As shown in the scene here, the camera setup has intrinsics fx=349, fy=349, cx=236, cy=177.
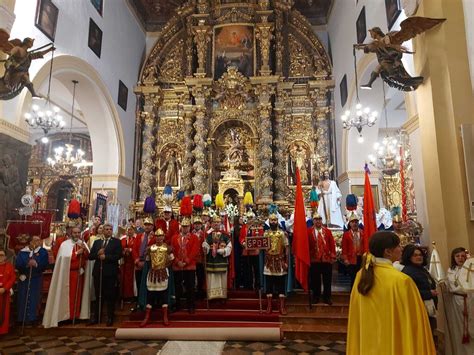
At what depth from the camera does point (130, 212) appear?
43.0ft

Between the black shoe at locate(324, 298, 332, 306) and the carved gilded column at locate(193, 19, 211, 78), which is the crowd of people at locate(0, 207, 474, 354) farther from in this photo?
the carved gilded column at locate(193, 19, 211, 78)

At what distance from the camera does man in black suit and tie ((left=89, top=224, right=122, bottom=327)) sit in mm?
5955

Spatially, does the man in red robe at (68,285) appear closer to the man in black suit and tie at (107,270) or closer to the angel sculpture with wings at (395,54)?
the man in black suit and tie at (107,270)

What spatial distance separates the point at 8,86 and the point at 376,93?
→ 9.33 meters

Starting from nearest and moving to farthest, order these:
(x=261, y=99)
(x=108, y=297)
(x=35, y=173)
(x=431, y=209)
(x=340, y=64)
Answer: (x=431, y=209) → (x=108, y=297) → (x=340, y=64) → (x=261, y=99) → (x=35, y=173)

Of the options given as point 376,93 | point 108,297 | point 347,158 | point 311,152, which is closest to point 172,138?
point 311,152

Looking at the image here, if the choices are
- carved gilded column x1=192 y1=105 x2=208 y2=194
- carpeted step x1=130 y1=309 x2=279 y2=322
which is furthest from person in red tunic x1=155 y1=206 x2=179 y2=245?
carved gilded column x1=192 y1=105 x2=208 y2=194

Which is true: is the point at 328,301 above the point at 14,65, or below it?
below

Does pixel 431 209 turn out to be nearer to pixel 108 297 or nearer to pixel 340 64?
pixel 108 297

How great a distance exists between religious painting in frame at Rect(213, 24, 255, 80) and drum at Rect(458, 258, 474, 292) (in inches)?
463

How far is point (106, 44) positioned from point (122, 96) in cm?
198

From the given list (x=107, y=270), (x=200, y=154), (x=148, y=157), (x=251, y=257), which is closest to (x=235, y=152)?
(x=200, y=154)

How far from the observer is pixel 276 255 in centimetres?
615

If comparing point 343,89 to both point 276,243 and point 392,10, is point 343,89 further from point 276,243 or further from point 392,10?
point 276,243
